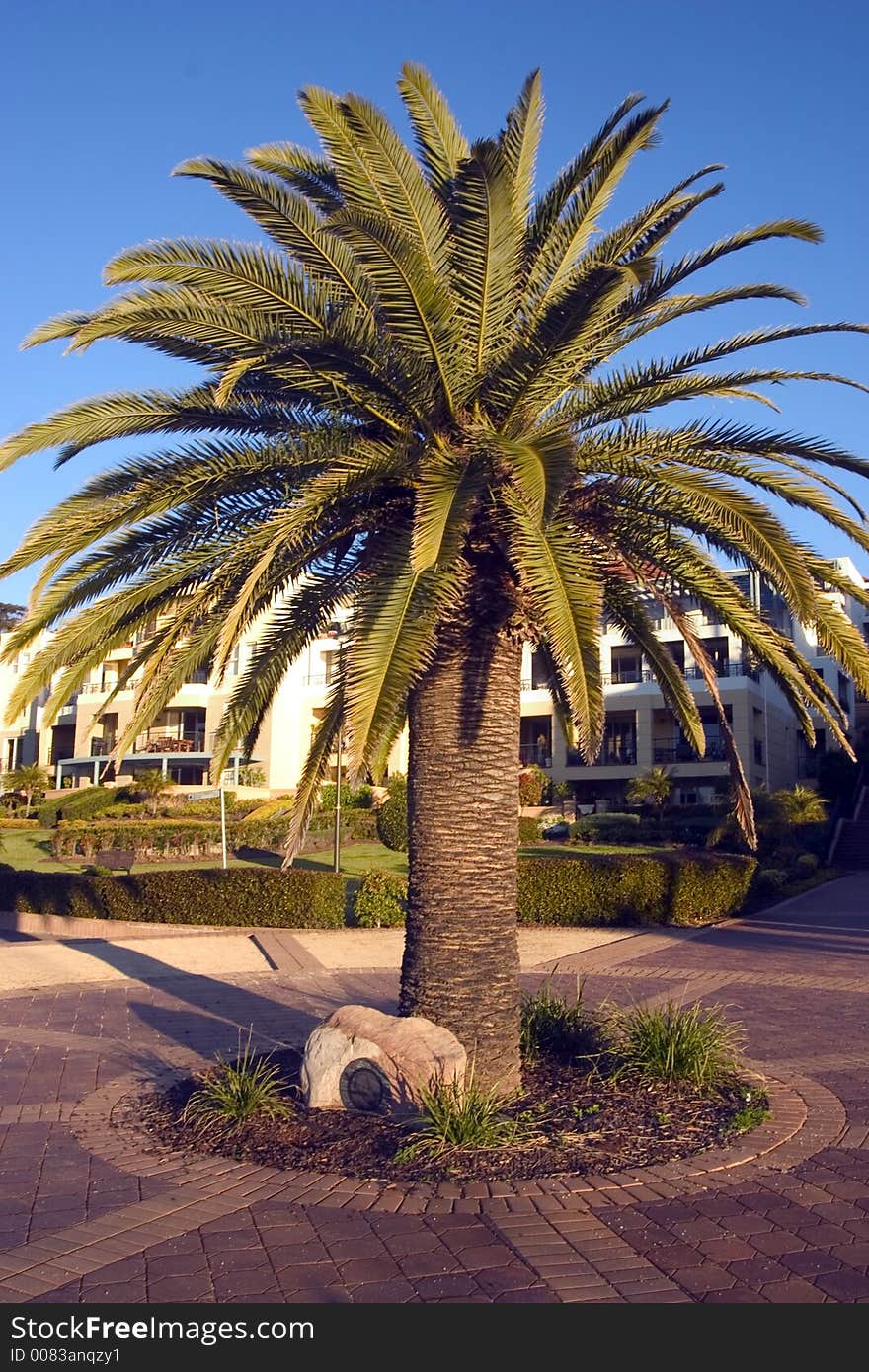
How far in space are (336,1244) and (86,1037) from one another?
5.71 meters

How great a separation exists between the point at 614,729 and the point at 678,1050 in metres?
37.1

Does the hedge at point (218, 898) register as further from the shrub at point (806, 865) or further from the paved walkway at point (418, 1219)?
the shrub at point (806, 865)

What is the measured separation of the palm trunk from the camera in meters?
6.99

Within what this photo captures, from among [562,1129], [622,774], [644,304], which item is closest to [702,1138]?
[562,1129]

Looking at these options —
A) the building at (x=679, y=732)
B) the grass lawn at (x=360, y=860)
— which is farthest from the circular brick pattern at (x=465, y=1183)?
the building at (x=679, y=732)

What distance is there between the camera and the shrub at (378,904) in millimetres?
18266

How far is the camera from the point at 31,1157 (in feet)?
20.6

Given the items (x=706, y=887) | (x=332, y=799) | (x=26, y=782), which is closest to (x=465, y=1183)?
(x=706, y=887)

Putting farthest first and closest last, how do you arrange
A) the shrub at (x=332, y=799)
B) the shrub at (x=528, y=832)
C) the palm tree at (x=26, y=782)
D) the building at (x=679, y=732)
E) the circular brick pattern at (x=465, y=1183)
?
the palm tree at (x=26, y=782) < the building at (x=679, y=732) < the shrub at (x=332, y=799) < the shrub at (x=528, y=832) < the circular brick pattern at (x=465, y=1183)

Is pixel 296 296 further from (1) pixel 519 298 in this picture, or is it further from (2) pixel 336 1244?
(2) pixel 336 1244

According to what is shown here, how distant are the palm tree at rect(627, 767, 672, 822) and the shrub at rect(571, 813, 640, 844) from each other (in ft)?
10.1

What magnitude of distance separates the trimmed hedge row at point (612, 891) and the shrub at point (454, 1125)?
481 inches

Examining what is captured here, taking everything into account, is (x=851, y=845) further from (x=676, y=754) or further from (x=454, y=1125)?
(x=454, y=1125)

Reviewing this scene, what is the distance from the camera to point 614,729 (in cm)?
4391
